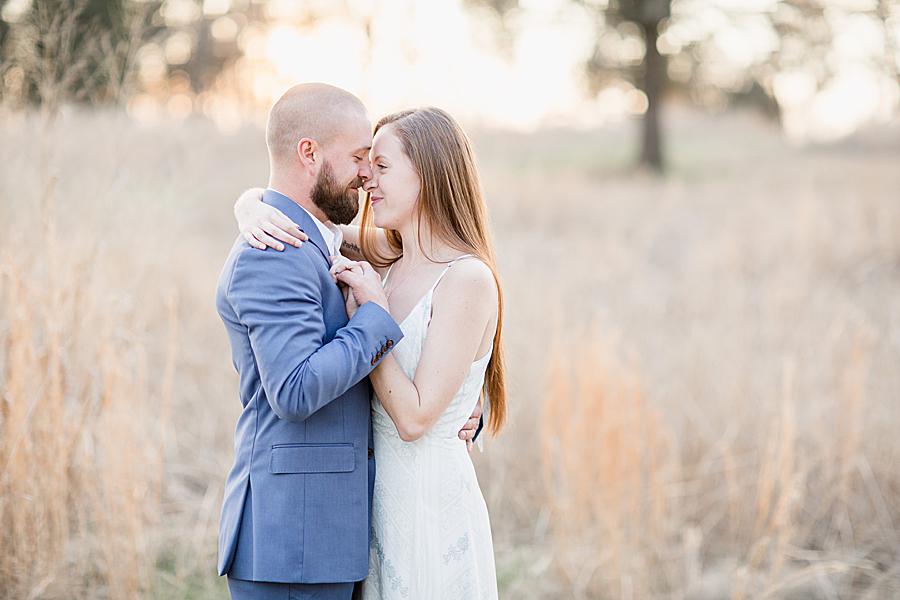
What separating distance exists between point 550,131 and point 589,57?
3.68 meters

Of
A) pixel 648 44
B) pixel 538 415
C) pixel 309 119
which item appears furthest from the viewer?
pixel 648 44

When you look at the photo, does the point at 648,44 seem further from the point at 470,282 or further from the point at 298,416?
the point at 298,416

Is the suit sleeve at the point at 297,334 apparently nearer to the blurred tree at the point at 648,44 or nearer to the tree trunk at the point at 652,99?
the blurred tree at the point at 648,44

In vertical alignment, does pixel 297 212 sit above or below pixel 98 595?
above

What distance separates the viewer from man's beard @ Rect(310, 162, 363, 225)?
7.37ft

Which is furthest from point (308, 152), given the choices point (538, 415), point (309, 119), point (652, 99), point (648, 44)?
point (648, 44)

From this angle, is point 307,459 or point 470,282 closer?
point 307,459

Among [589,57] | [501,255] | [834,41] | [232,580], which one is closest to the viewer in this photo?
[232,580]

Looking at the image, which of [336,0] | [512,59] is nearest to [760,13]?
[512,59]

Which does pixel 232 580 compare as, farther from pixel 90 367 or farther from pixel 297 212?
pixel 90 367

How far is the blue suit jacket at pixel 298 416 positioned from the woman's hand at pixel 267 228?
0.07ft

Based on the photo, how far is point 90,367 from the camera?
3537 millimetres

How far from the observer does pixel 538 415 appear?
522 centimetres

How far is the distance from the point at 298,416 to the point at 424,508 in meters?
0.51
